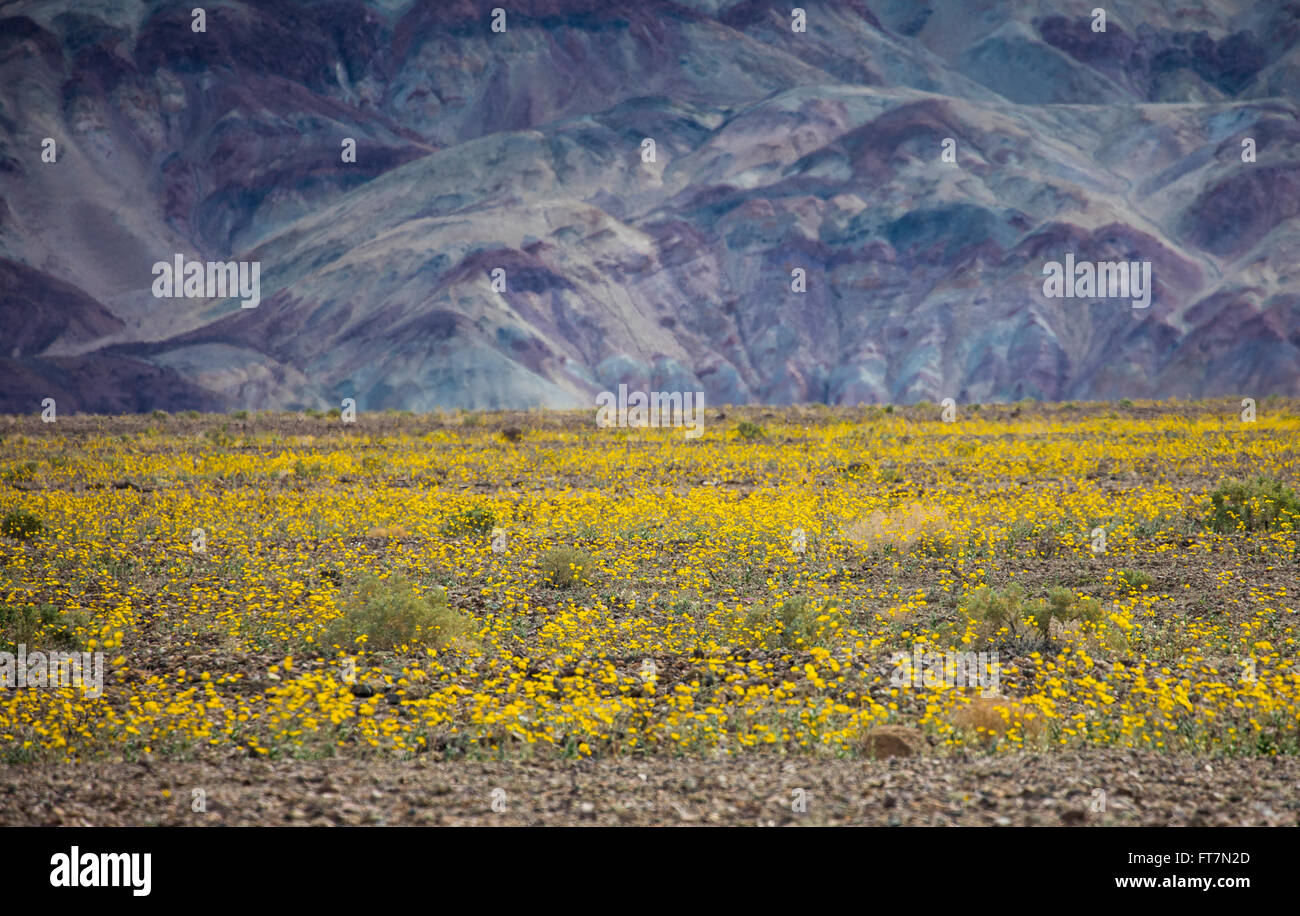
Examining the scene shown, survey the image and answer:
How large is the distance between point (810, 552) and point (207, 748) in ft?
29.1

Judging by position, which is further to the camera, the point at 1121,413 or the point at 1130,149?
the point at 1130,149

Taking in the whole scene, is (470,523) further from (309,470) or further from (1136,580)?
(309,470)

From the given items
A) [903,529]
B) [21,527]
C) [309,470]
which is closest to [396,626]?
[903,529]

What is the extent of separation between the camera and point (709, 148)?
468 feet

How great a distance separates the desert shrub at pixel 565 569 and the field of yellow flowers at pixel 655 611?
4 centimetres

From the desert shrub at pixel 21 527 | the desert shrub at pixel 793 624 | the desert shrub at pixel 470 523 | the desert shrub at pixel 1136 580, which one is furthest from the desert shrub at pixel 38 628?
the desert shrub at pixel 1136 580

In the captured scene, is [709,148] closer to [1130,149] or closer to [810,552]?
[1130,149]
